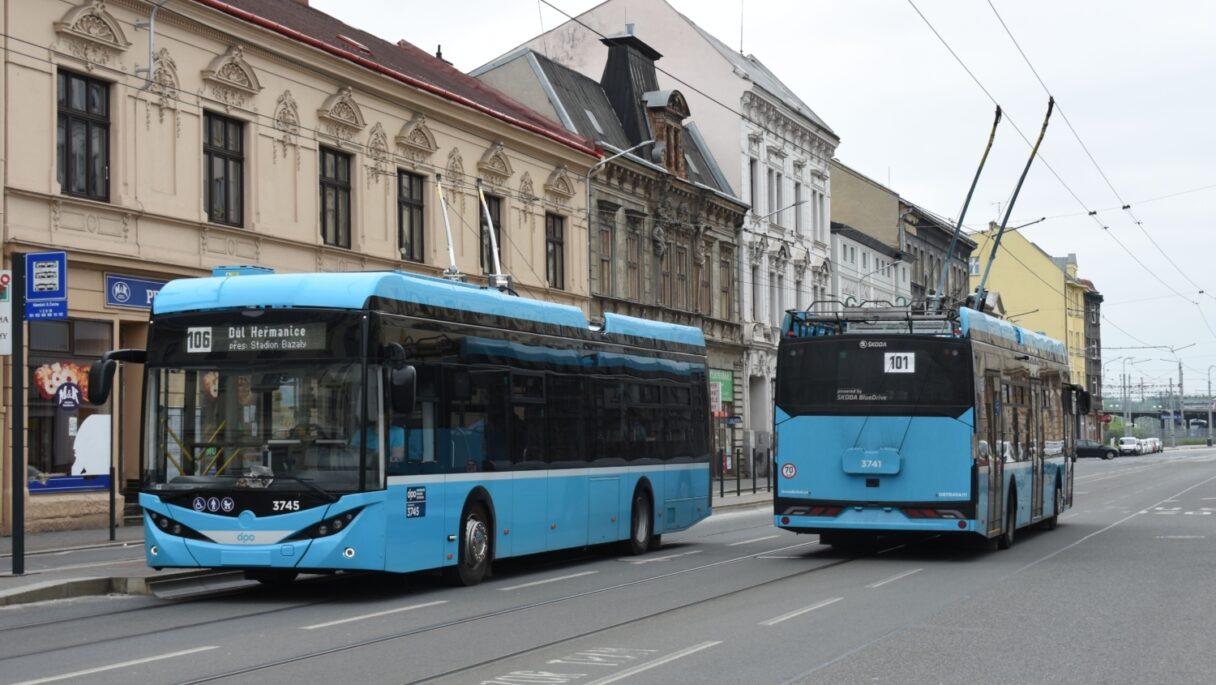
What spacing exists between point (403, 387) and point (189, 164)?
15.5 metres

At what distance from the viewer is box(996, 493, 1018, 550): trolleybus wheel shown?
2203 centimetres

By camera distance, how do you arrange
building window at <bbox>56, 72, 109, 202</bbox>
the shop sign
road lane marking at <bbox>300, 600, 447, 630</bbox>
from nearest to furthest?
road lane marking at <bbox>300, 600, 447, 630</bbox> < building window at <bbox>56, 72, 109, 202</bbox> < the shop sign

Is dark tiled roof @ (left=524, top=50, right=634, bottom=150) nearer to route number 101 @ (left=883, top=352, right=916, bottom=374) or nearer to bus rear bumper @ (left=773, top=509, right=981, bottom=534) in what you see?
route number 101 @ (left=883, top=352, right=916, bottom=374)

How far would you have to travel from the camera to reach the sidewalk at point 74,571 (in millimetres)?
15148

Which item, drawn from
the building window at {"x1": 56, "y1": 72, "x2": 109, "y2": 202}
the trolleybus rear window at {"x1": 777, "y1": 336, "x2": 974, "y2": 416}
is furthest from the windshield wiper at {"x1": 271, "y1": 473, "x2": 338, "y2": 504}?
the building window at {"x1": 56, "y1": 72, "x2": 109, "y2": 202}

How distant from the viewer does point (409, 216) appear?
117ft

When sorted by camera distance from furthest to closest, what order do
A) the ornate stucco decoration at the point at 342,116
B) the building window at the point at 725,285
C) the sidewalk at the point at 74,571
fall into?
the building window at the point at 725,285 → the ornate stucco decoration at the point at 342,116 → the sidewalk at the point at 74,571

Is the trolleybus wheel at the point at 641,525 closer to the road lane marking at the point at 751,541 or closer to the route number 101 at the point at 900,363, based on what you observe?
the road lane marking at the point at 751,541

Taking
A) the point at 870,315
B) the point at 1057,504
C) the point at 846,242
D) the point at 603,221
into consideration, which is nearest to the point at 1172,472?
the point at 846,242

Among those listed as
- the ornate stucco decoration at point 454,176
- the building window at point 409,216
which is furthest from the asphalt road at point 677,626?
the ornate stucco decoration at point 454,176

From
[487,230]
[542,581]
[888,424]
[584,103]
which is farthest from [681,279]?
[542,581]

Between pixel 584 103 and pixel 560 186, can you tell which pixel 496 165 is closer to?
pixel 560 186

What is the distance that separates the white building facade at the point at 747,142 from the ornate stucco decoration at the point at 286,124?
946 inches

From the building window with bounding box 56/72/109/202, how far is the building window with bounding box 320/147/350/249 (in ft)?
20.9
